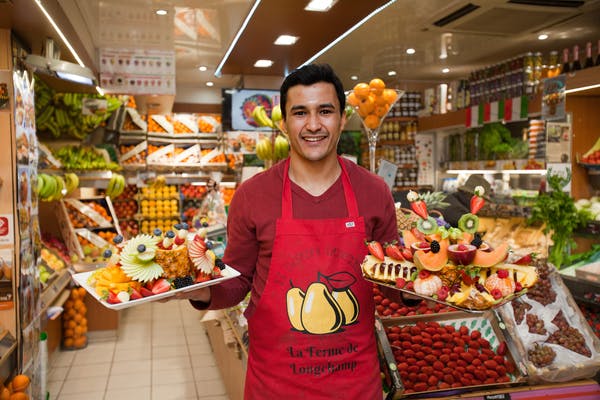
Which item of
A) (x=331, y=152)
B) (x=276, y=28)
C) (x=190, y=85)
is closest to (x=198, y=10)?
(x=276, y=28)

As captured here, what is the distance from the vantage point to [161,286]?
66.3 inches

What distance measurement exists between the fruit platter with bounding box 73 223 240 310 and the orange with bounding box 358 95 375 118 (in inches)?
67.7

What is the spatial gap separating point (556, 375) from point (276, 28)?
3574 millimetres

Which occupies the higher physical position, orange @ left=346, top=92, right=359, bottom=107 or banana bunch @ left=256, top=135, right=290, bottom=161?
orange @ left=346, top=92, right=359, bottom=107

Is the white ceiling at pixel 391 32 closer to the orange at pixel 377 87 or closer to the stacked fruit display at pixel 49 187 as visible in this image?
the orange at pixel 377 87

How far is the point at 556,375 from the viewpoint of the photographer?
2666mm

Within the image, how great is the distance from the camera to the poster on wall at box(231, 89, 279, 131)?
782 cm

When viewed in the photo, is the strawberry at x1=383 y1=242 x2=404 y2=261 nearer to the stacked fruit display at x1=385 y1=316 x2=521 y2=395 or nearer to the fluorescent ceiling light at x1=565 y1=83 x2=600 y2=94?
the stacked fruit display at x1=385 y1=316 x2=521 y2=395

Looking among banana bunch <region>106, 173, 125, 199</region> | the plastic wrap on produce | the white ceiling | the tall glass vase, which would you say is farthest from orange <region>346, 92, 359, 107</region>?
banana bunch <region>106, 173, 125, 199</region>

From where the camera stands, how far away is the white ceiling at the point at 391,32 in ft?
16.4

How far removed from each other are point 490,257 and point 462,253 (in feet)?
0.30

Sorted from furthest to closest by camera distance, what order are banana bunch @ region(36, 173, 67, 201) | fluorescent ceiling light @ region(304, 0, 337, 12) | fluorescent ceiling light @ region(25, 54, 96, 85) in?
1. banana bunch @ region(36, 173, 67, 201)
2. fluorescent ceiling light @ region(304, 0, 337, 12)
3. fluorescent ceiling light @ region(25, 54, 96, 85)

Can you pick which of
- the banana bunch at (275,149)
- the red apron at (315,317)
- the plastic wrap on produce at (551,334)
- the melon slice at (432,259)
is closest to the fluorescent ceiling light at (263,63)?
the banana bunch at (275,149)

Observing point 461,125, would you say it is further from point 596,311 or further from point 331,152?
point 331,152
